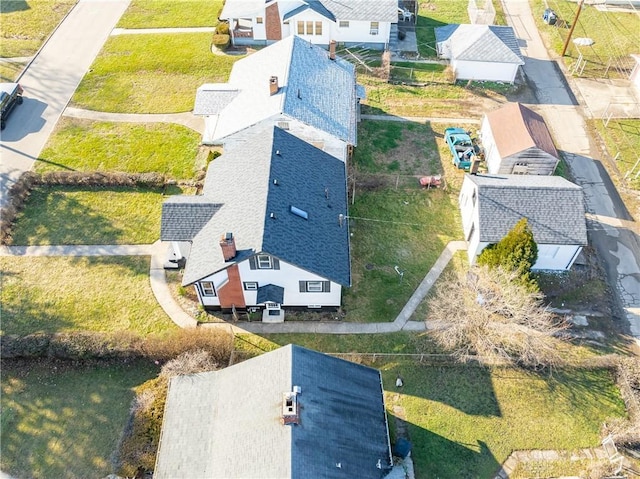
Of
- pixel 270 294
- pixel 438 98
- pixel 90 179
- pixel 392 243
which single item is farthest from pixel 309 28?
pixel 270 294

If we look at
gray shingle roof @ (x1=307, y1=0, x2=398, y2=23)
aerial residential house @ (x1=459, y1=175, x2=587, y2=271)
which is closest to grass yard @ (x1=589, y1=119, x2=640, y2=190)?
aerial residential house @ (x1=459, y1=175, x2=587, y2=271)

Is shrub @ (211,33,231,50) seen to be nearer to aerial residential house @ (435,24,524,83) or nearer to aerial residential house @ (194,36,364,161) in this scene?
aerial residential house @ (194,36,364,161)

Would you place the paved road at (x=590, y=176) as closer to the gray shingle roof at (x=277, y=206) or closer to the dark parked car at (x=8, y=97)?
the gray shingle roof at (x=277, y=206)

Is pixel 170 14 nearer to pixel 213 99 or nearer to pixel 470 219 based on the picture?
pixel 213 99

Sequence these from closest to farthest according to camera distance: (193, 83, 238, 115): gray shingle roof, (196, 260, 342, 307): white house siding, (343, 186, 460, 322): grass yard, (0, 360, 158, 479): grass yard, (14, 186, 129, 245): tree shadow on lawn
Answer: (0, 360, 158, 479): grass yard < (196, 260, 342, 307): white house siding < (343, 186, 460, 322): grass yard < (14, 186, 129, 245): tree shadow on lawn < (193, 83, 238, 115): gray shingle roof

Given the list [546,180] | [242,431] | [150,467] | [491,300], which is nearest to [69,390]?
[150,467]

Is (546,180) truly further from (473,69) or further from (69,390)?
(69,390)
